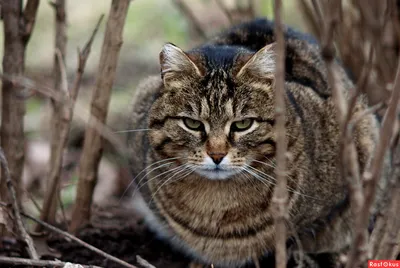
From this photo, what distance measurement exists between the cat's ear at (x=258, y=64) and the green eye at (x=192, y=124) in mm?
286

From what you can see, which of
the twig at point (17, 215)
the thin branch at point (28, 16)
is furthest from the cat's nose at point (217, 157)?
the thin branch at point (28, 16)

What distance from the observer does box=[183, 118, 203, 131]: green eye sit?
131 inches

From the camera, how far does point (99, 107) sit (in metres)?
3.89

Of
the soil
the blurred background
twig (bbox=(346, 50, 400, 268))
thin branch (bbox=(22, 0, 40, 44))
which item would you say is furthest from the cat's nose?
the blurred background

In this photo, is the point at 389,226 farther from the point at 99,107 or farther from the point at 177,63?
the point at 99,107

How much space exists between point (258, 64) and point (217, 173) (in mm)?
534

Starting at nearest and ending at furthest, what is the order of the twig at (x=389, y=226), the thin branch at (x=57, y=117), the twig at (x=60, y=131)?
the twig at (x=389, y=226) < the twig at (x=60, y=131) < the thin branch at (x=57, y=117)

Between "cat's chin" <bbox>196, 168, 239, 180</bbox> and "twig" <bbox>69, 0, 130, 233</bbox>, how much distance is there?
2.55ft

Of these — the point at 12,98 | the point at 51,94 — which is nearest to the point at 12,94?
the point at 12,98

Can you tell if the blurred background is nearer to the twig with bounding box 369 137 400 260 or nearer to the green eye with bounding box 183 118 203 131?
the green eye with bounding box 183 118 203 131

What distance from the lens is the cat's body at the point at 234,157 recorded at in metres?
3.28

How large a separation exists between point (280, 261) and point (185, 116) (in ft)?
3.67

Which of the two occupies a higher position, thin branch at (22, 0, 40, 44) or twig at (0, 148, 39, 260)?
thin branch at (22, 0, 40, 44)

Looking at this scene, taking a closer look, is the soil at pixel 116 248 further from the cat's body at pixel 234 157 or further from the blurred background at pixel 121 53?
the blurred background at pixel 121 53
